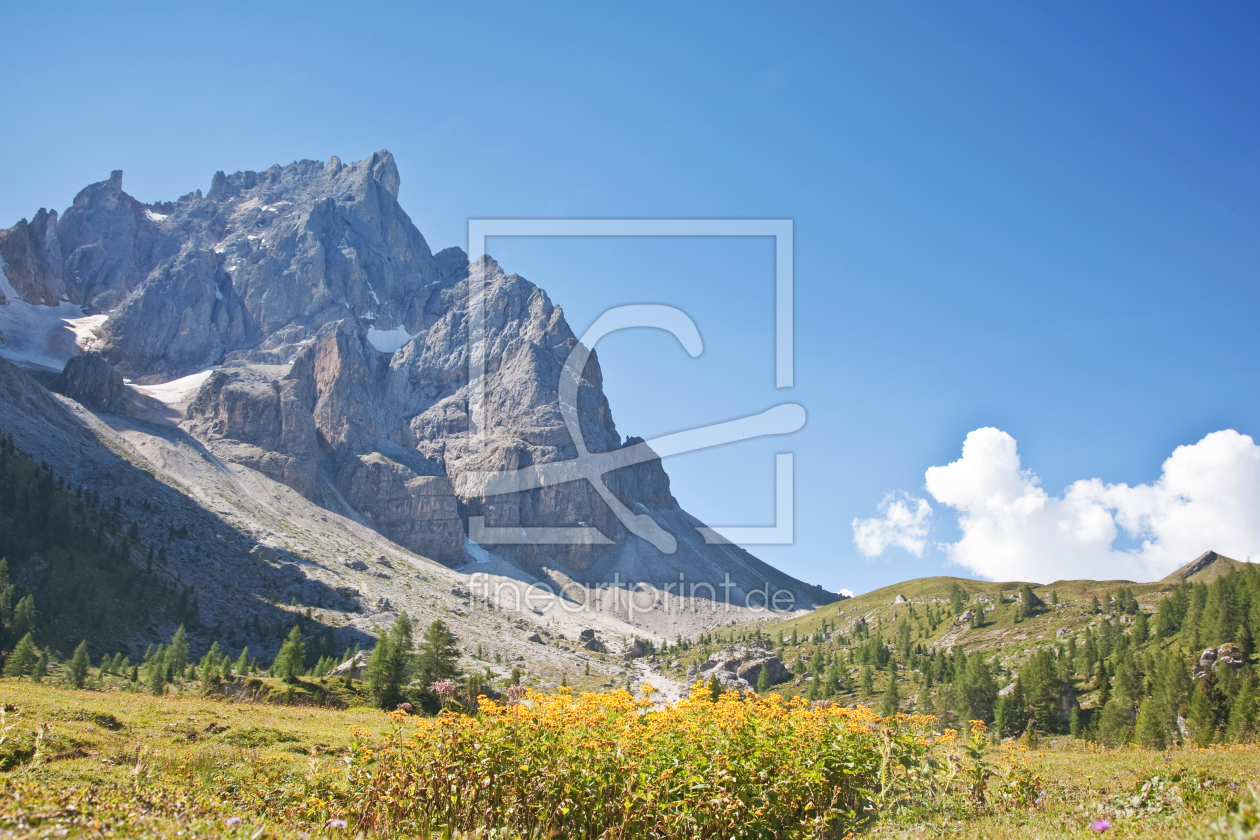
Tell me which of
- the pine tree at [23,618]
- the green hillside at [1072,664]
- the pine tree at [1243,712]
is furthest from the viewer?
the pine tree at [23,618]

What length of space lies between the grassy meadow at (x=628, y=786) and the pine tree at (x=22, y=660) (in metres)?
66.7

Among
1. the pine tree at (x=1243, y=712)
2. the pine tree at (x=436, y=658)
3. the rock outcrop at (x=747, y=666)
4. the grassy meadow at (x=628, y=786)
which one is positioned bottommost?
the rock outcrop at (x=747, y=666)

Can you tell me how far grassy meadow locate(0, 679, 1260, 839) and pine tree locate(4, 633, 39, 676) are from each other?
2628 inches

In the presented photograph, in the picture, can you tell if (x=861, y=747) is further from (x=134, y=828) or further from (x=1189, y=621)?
(x=1189, y=621)

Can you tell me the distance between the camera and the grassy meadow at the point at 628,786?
8258 millimetres

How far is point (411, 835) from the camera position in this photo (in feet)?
27.6

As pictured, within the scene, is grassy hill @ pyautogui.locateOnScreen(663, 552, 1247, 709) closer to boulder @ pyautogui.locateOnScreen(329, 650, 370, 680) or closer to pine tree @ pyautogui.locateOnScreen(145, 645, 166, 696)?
boulder @ pyautogui.locateOnScreen(329, 650, 370, 680)

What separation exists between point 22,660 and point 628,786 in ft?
259

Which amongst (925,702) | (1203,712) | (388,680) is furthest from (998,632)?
(388,680)

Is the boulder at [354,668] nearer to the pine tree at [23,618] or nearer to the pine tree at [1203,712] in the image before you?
the pine tree at [23,618]

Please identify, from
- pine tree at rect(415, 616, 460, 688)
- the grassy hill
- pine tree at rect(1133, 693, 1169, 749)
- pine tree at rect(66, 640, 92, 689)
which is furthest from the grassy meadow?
the grassy hill

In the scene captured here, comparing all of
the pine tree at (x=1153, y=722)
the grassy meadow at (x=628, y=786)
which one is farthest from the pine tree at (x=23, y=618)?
the pine tree at (x=1153, y=722)

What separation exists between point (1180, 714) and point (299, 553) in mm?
170936

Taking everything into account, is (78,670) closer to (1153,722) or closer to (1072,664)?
(1153,722)
